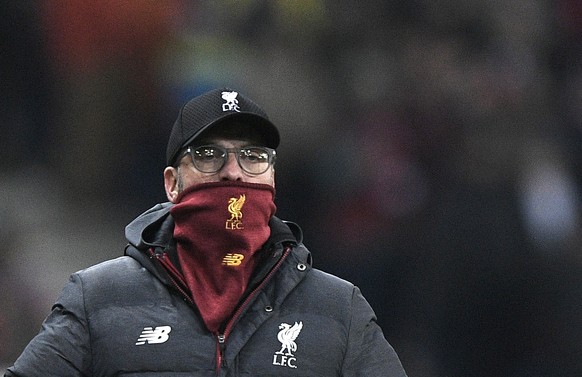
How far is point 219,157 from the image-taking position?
3.52m

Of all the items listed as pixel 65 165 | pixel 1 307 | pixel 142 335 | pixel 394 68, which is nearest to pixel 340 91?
pixel 394 68

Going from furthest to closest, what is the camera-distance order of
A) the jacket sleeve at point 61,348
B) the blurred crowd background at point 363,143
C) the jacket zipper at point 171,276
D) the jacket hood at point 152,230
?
the blurred crowd background at point 363,143 → the jacket hood at point 152,230 → the jacket zipper at point 171,276 → the jacket sleeve at point 61,348

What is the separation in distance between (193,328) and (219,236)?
0.26 meters

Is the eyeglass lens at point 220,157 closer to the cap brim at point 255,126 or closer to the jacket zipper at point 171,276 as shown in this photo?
the cap brim at point 255,126

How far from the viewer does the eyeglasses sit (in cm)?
352

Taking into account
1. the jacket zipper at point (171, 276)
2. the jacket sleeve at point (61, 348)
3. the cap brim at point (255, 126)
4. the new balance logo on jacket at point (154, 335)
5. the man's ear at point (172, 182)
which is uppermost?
the cap brim at point (255, 126)

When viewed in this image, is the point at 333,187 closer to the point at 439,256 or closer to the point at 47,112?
the point at 439,256

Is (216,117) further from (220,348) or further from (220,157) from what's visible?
(220,348)

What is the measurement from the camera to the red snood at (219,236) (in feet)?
11.4

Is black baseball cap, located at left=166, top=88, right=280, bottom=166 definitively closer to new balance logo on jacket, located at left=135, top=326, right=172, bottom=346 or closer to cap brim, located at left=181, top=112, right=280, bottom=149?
cap brim, located at left=181, top=112, right=280, bottom=149

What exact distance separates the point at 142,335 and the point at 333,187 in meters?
4.40

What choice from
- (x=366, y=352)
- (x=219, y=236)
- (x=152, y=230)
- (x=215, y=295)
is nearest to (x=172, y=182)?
(x=152, y=230)

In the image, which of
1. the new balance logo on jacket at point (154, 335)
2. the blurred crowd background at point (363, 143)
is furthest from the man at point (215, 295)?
the blurred crowd background at point (363, 143)

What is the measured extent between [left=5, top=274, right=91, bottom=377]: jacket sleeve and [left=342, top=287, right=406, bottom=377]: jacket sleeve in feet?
2.22
